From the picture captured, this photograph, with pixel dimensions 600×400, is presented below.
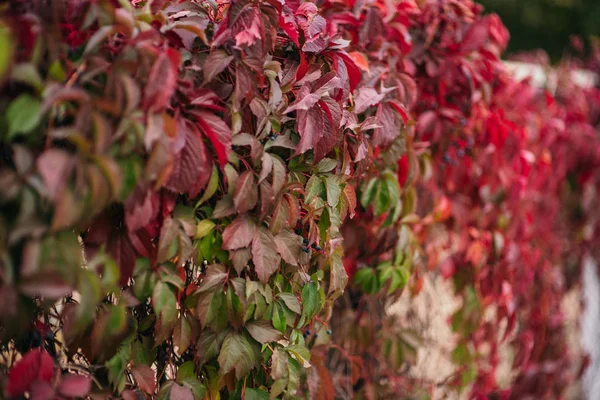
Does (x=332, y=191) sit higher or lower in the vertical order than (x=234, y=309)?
higher

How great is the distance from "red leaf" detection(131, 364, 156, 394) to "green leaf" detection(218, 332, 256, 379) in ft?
0.47

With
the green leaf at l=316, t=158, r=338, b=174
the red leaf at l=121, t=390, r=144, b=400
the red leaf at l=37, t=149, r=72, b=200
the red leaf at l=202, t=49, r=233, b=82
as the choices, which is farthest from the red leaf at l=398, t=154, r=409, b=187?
the red leaf at l=37, t=149, r=72, b=200

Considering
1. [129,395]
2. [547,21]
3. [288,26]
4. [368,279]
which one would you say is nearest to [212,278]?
[129,395]

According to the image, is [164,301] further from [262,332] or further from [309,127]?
[309,127]

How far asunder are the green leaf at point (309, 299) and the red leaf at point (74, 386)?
504 millimetres

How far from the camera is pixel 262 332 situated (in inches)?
51.2

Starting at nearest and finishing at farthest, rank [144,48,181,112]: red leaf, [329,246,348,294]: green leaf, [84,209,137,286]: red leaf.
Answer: [144,48,181,112]: red leaf, [84,209,137,286]: red leaf, [329,246,348,294]: green leaf

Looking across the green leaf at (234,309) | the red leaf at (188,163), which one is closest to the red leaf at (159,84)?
the red leaf at (188,163)

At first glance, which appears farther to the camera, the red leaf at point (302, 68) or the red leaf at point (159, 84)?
the red leaf at point (302, 68)

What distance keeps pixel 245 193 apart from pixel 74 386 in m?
0.48

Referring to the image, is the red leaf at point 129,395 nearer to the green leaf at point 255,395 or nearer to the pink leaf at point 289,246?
the green leaf at point 255,395

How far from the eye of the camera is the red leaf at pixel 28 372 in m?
0.98

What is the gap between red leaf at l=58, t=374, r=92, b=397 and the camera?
101cm

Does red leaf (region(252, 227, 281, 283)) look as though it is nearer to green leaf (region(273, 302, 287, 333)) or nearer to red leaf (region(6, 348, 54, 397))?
green leaf (region(273, 302, 287, 333))
